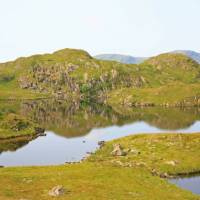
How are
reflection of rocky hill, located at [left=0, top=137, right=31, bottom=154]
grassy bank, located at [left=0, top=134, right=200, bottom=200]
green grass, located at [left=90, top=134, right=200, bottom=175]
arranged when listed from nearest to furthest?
grassy bank, located at [left=0, top=134, right=200, bottom=200]
green grass, located at [left=90, top=134, right=200, bottom=175]
reflection of rocky hill, located at [left=0, top=137, right=31, bottom=154]

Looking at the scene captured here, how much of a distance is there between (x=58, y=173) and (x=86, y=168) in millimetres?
8361

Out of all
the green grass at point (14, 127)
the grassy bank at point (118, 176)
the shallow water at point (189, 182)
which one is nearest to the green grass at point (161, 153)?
the grassy bank at point (118, 176)

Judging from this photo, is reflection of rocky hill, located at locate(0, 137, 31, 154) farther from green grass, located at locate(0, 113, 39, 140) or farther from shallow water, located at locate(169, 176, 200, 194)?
shallow water, located at locate(169, 176, 200, 194)

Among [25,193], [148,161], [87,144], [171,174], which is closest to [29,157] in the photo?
[87,144]

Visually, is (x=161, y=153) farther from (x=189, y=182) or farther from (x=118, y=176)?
(x=118, y=176)

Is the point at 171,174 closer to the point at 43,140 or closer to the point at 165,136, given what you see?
the point at 165,136

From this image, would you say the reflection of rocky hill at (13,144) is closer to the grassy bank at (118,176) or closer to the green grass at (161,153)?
the green grass at (161,153)

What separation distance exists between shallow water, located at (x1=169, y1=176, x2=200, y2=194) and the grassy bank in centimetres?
430

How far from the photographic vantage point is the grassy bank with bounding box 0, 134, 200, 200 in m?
66.8

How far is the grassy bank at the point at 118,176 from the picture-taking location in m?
66.8

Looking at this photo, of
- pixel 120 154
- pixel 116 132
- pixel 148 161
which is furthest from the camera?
pixel 116 132

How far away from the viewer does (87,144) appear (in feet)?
508

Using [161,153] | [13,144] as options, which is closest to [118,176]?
[161,153]

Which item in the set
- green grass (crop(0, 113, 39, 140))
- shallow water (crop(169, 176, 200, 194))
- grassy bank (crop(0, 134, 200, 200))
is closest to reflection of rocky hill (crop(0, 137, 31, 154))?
green grass (crop(0, 113, 39, 140))
